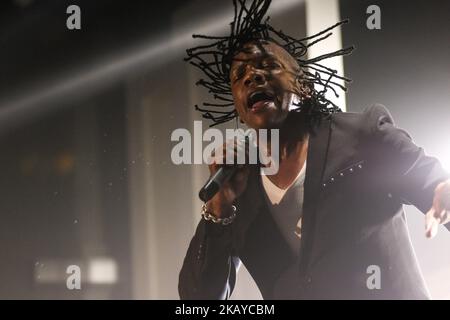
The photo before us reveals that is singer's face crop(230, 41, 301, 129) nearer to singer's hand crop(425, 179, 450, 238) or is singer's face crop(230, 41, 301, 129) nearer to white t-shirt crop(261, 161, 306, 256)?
white t-shirt crop(261, 161, 306, 256)

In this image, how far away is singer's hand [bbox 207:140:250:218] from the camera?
4.59ft

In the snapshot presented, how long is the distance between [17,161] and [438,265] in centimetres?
106

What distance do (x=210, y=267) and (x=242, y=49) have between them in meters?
0.53

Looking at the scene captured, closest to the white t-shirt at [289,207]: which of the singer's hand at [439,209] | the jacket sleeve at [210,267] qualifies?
the jacket sleeve at [210,267]

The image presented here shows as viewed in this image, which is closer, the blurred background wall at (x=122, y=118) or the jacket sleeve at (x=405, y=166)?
the jacket sleeve at (x=405, y=166)

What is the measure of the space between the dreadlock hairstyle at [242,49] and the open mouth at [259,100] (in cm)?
6

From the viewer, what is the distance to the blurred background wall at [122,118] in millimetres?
1431

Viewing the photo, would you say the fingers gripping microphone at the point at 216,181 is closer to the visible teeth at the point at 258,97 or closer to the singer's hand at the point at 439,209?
the visible teeth at the point at 258,97

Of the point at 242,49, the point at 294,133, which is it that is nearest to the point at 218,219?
the point at 294,133

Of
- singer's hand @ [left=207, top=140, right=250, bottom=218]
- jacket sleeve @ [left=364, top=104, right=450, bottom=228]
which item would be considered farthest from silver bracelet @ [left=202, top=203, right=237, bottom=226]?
jacket sleeve @ [left=364, top=104, right=450, bottom=228]

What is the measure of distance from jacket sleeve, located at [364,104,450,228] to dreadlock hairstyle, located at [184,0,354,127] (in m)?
0.14

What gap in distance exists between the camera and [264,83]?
139 cm

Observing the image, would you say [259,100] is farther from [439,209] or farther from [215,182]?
[439,209]
